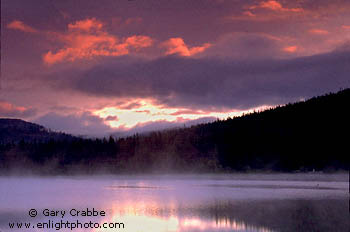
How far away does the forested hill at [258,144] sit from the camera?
120m

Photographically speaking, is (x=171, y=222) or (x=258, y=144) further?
(x=258, y=144)

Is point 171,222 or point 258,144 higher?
point 258,144

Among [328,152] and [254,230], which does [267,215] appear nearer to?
[254,230]

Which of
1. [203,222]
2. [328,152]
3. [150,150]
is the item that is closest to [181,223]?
[203,222]

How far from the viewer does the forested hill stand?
120438 mm

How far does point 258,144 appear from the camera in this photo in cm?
13912

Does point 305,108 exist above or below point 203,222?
above

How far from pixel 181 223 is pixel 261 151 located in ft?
352

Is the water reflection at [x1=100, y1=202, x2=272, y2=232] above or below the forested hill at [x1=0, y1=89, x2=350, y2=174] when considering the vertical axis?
below

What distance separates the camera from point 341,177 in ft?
316

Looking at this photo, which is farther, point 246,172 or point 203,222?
point 246,172

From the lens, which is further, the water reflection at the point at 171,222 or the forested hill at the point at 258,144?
the forested hill at the point at 258,144

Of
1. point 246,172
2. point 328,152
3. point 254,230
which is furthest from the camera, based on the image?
point 246,172

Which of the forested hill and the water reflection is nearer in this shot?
the water reflection
